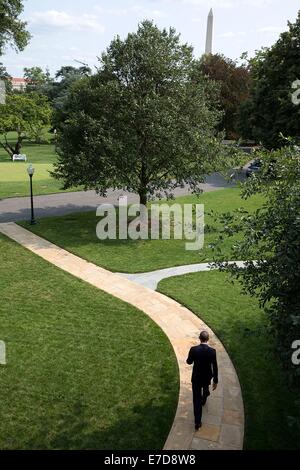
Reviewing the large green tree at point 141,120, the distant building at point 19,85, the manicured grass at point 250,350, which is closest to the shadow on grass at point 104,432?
the manicured grass at point 250,350

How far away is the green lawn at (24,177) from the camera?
29.4 m

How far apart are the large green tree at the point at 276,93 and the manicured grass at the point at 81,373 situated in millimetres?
22902

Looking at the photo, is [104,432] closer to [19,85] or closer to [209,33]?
[209,33]

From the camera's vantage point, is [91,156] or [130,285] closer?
[130,285]

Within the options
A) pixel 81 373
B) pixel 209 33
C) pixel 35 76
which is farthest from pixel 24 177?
pixel 209 33

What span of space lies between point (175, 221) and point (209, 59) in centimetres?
3780

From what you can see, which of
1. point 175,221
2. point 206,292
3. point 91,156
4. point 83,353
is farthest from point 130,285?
point 175,221

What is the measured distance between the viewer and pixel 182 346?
419 inches

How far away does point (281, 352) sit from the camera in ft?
20.6

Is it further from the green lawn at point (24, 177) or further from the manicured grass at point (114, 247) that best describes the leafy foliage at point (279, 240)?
the green lawn at point (24, 177)

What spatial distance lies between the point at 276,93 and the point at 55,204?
19.0 metres

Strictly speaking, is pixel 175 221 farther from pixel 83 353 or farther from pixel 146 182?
pixel 83 353

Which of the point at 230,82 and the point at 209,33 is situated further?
the point at 209,33

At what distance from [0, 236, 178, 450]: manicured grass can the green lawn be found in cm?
1344
